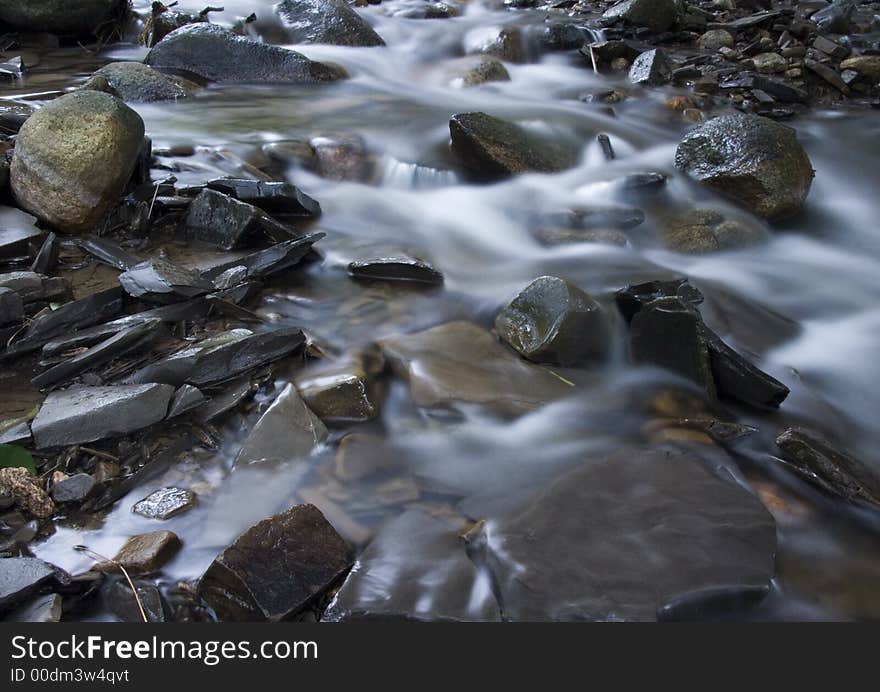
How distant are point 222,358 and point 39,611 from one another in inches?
57.0

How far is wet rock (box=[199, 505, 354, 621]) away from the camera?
2502 mm

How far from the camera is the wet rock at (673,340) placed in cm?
379

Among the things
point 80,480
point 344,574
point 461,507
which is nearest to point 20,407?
point 80,480

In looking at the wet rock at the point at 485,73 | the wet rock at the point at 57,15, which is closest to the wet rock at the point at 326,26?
the wet rock at the point at 485,73

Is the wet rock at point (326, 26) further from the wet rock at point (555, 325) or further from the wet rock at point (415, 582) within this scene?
the wet rock at point (415, 582)

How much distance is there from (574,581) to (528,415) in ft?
3.70

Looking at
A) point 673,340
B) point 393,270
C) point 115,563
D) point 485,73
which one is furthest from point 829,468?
point 485,73

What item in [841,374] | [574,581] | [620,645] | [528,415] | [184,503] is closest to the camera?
[620,645]

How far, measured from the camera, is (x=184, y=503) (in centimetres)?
296

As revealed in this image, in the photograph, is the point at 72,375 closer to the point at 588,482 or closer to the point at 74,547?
the point at 74,547

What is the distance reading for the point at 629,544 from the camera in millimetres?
2789

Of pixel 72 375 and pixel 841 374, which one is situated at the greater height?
pixel 72 375

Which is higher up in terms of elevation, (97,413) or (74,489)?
(97,413)

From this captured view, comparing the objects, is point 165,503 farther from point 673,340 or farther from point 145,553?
point 673,340
